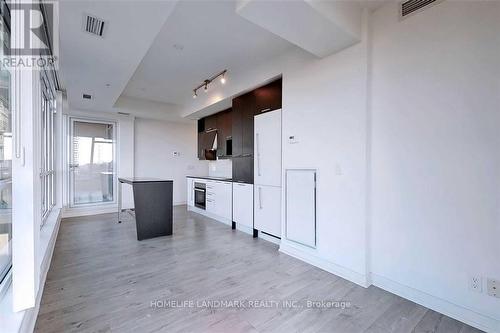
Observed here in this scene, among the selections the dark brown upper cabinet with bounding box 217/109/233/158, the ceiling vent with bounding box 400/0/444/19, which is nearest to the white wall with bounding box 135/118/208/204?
the dark brown upper cabinet with bounding box 217/109/233/158

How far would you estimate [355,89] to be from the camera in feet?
8.12

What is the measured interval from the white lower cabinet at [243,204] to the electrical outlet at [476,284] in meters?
2.76

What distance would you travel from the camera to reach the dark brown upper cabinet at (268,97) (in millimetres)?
3562

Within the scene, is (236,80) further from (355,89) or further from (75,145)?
(75,145)

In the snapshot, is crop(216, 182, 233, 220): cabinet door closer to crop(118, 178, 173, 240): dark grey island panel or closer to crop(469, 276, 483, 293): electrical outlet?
crop(118, 178, 173, 240): dark grey island panel

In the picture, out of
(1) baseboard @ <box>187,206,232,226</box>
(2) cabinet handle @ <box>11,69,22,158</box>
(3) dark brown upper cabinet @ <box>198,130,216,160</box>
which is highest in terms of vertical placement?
(3) dark brown upper cabinet @ <box>198,130,216,160</box>

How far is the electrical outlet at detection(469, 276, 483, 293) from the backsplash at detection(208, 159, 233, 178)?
4.59 meters

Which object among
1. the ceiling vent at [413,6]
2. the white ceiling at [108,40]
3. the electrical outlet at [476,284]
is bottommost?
the electrical outlet at [476,284]

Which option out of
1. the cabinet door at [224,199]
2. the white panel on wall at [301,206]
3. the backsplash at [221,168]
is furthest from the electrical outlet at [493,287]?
the backsplash at [221,168]

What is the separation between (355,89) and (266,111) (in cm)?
152

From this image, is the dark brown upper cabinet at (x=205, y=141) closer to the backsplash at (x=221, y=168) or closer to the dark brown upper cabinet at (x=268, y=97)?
the backsplash at (x=221, y=168)

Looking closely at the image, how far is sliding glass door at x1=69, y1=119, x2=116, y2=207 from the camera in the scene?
557cm

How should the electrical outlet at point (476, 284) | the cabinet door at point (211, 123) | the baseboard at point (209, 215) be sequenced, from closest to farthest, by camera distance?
the electrical outlet at point (476, 284) → the baseboard at point (209, 215) → the cabinet door at point (211, 123)

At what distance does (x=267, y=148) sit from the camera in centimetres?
367
